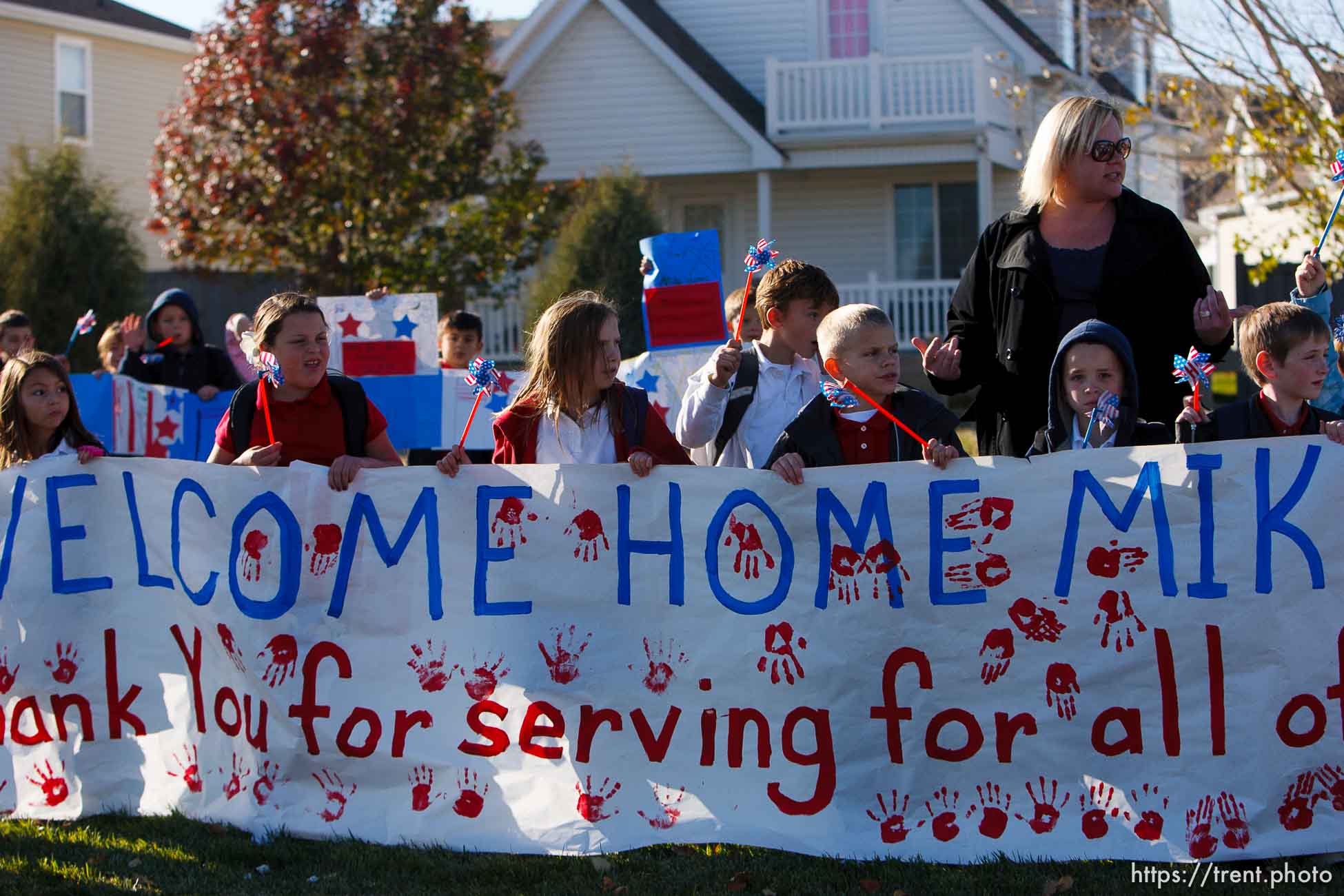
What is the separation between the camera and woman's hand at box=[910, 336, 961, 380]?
15.3 ft

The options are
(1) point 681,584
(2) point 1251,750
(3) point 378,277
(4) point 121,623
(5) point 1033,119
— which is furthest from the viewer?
(5) point 1033,119

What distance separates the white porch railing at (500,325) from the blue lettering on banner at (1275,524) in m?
17.2

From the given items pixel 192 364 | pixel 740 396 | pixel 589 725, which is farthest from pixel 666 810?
pixel 192 364

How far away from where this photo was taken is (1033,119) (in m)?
22.3

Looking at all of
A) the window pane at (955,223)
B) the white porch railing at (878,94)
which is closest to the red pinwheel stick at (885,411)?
the white porch railing at (878,94)

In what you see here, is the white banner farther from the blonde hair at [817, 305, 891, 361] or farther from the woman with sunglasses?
the woman with sunglasses

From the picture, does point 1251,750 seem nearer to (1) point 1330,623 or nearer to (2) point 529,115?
(1) point 1330,623

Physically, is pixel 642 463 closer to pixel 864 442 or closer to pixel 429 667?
pixel 864 442

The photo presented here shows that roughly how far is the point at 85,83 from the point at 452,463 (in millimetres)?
24800

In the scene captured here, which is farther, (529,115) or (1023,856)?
(529,115)

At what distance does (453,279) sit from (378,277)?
923 mm

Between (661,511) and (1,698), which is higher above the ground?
(661,511)

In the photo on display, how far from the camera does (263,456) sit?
4.78 m

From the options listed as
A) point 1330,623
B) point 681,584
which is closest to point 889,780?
point 681,584
